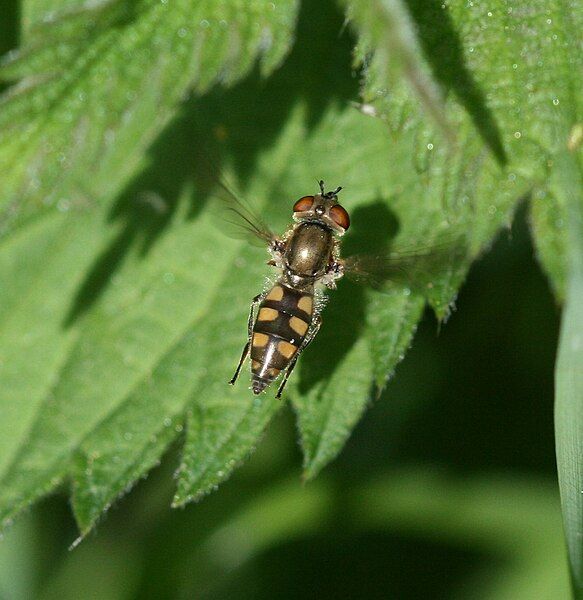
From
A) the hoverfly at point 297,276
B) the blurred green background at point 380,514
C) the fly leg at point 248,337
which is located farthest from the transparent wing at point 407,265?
the blurred green background at point 380,514

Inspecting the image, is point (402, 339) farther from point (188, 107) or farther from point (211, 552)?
point (211, 552)

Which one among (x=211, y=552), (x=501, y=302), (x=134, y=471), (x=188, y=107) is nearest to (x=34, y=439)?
(x=134, y=471)

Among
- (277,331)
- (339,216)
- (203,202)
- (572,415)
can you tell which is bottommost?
(572,415)

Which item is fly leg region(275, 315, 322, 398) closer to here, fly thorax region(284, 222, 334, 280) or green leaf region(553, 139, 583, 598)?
fly thorax region(284, 222, 334, 280)

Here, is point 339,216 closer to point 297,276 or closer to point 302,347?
point 297,276

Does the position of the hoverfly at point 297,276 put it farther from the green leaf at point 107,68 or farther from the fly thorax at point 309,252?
the green leaf at point 107,68

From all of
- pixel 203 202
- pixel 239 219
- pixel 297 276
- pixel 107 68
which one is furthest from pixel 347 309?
pixel 107 68
